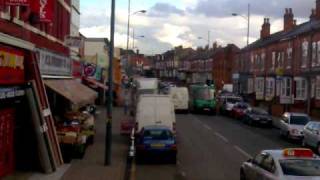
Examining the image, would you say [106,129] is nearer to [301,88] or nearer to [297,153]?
[297,153]

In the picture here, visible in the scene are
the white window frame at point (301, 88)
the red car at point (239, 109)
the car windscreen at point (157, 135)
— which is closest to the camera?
the car windscreen at point (157, 135)

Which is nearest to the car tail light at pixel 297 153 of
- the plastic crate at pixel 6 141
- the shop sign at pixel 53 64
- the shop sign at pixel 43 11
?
the plastic crate at pixel 6 141

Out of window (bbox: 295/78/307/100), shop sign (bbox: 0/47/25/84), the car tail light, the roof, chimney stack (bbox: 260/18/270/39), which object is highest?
chimney stack (bbox: 260/18/270/39)

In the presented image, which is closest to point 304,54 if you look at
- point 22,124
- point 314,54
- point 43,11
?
point 314,54

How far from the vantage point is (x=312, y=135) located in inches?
1315

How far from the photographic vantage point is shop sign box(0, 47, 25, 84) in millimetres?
19391

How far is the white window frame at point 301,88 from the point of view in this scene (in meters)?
59.5

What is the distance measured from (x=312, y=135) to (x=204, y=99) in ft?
107

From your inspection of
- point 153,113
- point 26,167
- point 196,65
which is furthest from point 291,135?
point 196,65

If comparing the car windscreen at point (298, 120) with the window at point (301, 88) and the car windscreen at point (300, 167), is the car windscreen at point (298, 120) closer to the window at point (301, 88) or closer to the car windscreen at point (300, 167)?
the window at point (301, 88)

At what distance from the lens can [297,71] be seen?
62656 millimetres

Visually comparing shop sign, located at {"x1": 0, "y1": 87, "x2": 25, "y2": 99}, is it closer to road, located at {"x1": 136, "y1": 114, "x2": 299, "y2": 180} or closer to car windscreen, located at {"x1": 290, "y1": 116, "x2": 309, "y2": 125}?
road, located at {"x1": 136, "y1": 114, "x2": 299, "y2": 180}

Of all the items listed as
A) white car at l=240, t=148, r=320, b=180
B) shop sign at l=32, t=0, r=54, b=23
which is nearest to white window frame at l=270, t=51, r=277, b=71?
shop sign at l=32, t=0, r=54, b=23

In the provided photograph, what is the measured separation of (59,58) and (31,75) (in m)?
9.45
